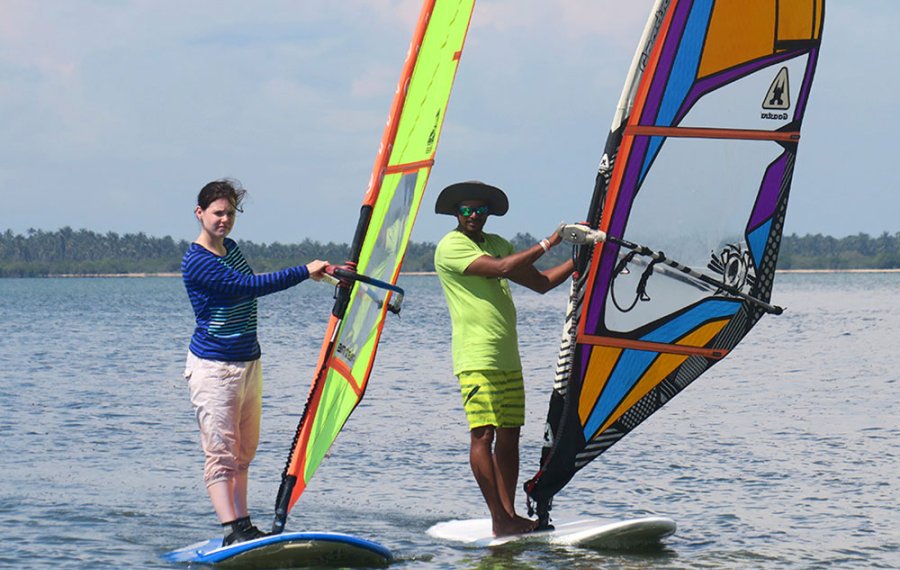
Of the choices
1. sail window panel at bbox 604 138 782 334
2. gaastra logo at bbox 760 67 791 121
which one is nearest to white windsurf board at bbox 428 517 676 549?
Result: sail window panel at bbox 604 138 782 334

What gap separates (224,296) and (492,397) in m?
1.41

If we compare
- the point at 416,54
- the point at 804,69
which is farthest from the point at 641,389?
the point at 416,54

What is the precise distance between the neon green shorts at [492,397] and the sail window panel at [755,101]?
1.56 meters

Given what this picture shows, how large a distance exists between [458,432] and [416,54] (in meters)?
6.88

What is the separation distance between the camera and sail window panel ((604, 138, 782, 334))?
656 cm

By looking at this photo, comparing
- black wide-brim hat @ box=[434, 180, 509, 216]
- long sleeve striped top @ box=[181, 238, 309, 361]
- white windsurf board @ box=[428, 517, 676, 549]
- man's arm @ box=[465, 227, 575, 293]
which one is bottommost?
white windsurf board @ box=[428, 517, 676, 549]

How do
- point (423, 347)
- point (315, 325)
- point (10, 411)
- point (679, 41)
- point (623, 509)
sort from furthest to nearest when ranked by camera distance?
1. point (315, 325)
2. point (423, 347)
3. point (10, 411)
4. point (623, 509)
5. point (679, 41)

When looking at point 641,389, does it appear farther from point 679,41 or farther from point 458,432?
point 458,432

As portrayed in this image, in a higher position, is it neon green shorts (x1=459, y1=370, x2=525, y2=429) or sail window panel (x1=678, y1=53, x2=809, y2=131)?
sail window panel (x1=678, y1=53, x2=809, y2=131)

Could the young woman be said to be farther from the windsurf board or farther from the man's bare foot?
the man's bare foot

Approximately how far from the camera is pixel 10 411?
14336 mm

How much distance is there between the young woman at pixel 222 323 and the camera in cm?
557

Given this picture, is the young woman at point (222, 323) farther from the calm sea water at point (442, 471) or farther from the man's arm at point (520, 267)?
the calm sea water at point (442, 471)

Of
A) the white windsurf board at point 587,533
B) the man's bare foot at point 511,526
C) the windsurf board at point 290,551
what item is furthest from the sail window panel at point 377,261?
the white windsurf board at point 587,533
